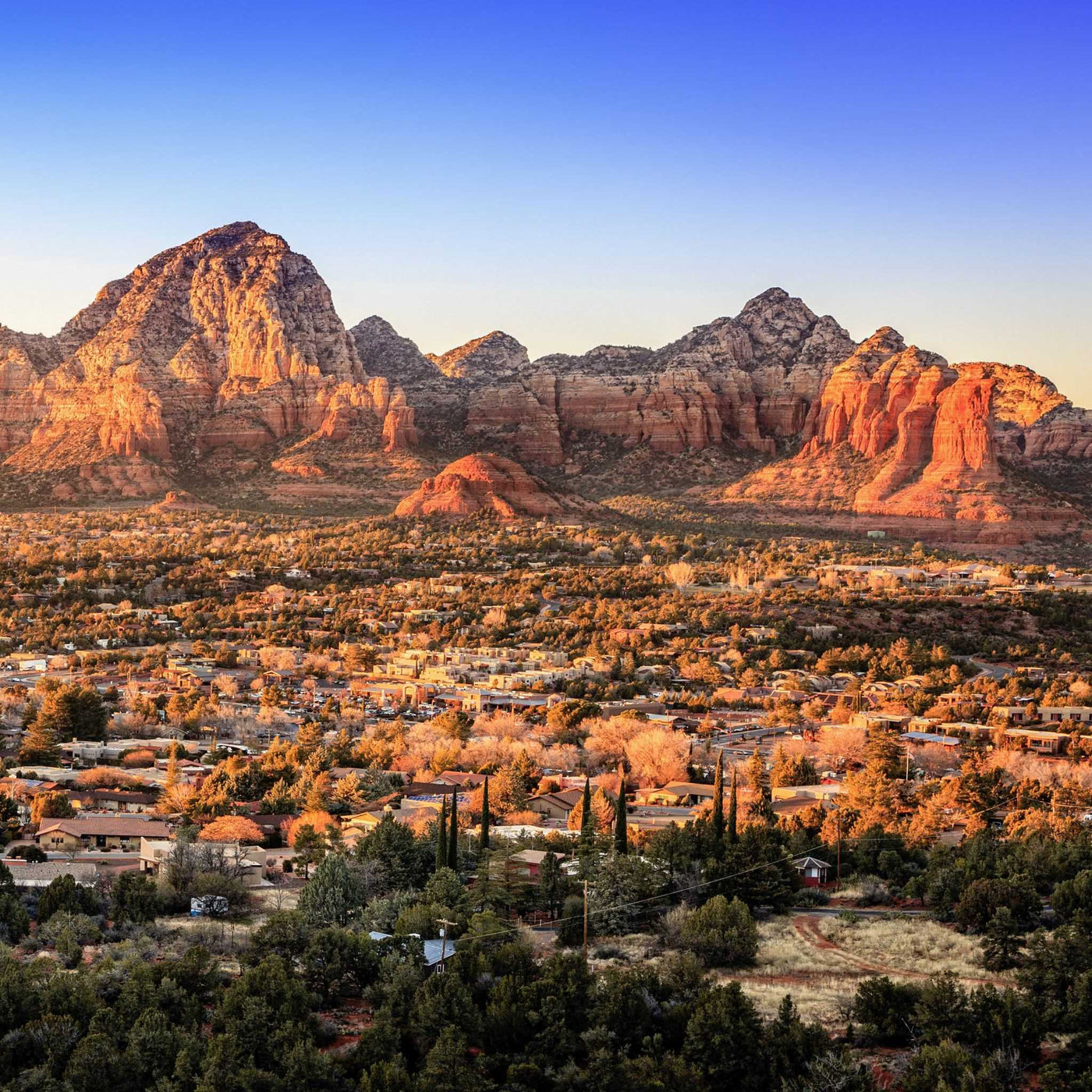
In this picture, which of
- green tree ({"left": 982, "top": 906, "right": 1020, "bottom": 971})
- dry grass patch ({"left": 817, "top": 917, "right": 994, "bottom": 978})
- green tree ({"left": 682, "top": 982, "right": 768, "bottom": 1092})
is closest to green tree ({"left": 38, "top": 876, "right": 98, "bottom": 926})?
green tree ({"left": 682, "top": 982, "right": 768, "bottom": 1092})

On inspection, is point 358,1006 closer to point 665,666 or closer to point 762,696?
point 762,696

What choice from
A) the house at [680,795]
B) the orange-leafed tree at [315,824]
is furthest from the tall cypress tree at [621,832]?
the house at [680,795]

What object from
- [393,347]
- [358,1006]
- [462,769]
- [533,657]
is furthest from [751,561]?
[393,347]

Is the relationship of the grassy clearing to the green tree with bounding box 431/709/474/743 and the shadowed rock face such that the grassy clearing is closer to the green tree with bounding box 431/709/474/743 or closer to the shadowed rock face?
the green tree with bounding box 431/709/474/743

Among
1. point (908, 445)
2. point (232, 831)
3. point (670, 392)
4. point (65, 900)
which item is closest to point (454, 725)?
point (232, 831)

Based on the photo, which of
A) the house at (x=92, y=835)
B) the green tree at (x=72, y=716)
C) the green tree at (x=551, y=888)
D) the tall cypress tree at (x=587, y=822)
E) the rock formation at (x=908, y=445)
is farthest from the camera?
the rock formation at (x=908, y=445)

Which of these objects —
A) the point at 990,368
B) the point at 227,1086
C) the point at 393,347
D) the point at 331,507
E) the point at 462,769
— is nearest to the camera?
the point at 227,1086

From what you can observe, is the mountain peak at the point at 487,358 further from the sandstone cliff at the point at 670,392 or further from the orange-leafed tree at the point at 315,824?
the orange-leafed tree at the point at 315,824

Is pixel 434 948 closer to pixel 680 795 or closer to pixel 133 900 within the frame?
pixel 133 900
